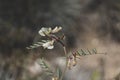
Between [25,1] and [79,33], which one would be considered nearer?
[25,1]

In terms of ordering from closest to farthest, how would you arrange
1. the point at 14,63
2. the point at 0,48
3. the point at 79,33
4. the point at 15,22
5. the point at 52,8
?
the point at 14,63 → the point at 0,48 → the point at 15,22 → the point at 52,8 → the point at 79,33

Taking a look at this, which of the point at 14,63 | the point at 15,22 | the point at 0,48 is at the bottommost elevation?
the point at 14,63

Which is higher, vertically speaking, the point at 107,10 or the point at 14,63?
the point at 107,10

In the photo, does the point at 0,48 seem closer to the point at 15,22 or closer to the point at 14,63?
the point at 15,22

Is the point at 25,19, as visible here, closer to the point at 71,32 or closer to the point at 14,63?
the point at 71,32

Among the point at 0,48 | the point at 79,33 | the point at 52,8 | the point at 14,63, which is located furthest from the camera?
the point at 79,33

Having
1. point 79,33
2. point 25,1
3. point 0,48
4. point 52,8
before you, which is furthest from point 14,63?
point 79,33
